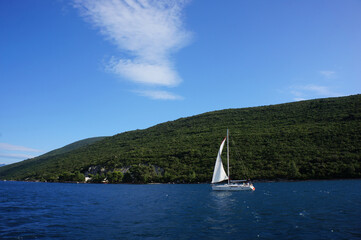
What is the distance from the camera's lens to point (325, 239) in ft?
64.6

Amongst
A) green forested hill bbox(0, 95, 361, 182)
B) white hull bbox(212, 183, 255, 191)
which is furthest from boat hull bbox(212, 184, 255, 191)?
green forested hill bbox(0, 95, 361, 182)

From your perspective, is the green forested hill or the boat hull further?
the green forested hill

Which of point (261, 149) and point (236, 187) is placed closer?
point (236, 187)

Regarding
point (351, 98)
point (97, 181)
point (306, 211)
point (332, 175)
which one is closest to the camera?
point (306, 211)

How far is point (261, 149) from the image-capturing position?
116 metres

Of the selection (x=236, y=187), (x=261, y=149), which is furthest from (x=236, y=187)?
→ (x=261, y=149)

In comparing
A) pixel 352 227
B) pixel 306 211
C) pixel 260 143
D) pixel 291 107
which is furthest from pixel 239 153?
pixel 352 227

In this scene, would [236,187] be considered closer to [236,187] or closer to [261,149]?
[236,187]

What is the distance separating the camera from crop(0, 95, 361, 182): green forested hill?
328 feet

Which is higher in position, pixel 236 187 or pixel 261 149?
pixel 261 149

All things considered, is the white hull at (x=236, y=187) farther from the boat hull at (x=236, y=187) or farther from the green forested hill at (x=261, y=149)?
the green forested hill at (x=261, y=149)

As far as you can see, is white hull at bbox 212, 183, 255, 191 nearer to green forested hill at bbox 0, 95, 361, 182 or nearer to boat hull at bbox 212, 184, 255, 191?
boat hull at bbox 212, 184, 255, 191

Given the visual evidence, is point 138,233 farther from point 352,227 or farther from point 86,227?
point 352,227

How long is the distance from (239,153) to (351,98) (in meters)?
90.1
